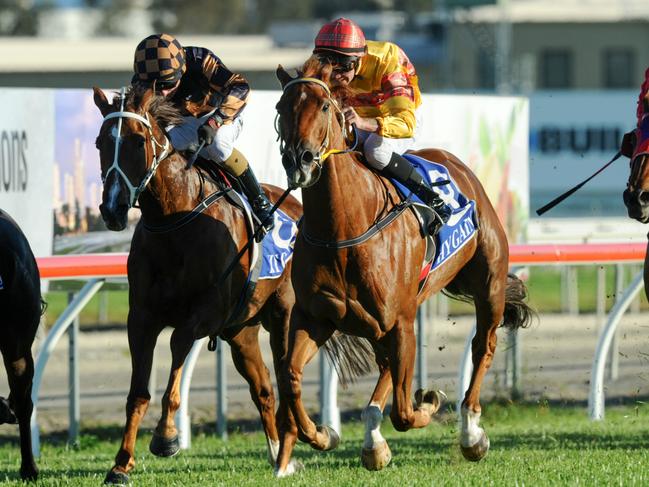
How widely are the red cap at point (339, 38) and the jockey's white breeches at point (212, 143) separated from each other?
85 cm

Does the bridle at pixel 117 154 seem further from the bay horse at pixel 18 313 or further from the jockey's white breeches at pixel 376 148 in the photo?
the jockey's white breeches at pixel 376 148

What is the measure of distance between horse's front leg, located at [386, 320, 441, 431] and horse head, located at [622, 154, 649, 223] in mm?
1030

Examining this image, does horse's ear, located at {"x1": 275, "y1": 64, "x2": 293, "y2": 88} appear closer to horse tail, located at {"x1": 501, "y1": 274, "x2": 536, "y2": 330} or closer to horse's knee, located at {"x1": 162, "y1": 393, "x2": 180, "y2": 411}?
horse's knee, located at {"x1": 162, "y1": 393, "x2": 180, "y2": 411}

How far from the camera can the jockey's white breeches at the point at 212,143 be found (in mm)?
6234

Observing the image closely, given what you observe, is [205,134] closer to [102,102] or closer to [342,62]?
[102,102]

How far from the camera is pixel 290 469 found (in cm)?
608

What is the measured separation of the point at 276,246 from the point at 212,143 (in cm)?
65

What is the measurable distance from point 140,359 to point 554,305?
11.3 meters

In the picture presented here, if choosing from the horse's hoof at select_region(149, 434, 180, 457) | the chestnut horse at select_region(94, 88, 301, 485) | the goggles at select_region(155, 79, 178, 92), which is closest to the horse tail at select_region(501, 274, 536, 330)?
the chestnut horse at select_region(94, 88, 301, 485)

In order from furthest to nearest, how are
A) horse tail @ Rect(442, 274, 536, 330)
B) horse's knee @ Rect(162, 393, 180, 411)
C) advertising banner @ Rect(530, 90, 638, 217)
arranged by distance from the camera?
advertising banner @ Rect(530, 90, 638, 217), horse tail @ Rect(442, 274, 536, 330), horse's knee @ Rect(162, 393, 180, 411)

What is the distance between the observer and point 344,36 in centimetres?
568

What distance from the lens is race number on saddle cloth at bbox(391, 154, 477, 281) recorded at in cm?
630

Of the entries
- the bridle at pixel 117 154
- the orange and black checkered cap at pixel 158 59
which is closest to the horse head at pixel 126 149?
the bridle at pixel 117 154

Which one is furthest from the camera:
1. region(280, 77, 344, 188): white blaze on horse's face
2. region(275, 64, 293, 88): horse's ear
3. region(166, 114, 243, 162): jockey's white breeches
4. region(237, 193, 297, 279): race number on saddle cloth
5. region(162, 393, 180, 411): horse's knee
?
region(237, 193, 297, 279): race number on saddle cloth
